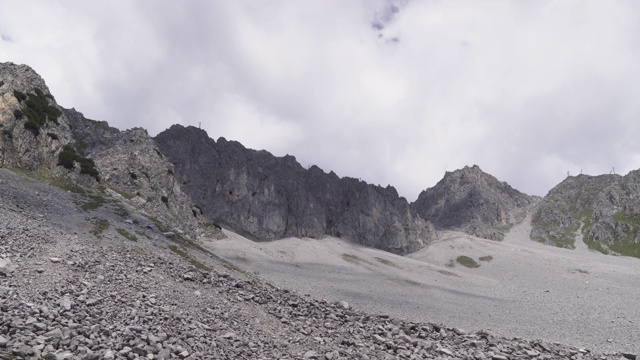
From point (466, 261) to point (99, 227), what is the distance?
156 metres

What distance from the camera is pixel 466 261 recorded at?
6663 inches

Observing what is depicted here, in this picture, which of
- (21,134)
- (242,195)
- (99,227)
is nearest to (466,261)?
(242,195)

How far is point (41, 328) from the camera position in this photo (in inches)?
691

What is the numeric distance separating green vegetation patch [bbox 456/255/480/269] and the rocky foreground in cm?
12927

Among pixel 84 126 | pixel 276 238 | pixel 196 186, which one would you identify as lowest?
pixel 276 238

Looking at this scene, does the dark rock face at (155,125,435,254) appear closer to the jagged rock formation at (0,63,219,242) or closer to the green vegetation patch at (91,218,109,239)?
the jagged rock formation at (0,63,219,242)

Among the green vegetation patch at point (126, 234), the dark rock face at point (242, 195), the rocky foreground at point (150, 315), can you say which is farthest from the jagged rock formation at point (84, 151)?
the dark rock face at point (242, 195)

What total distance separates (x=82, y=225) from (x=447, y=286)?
91.3 m

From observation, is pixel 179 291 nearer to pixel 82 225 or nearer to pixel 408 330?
pixel 408 330

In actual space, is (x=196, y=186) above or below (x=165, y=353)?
above

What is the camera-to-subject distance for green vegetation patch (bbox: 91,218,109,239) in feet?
146

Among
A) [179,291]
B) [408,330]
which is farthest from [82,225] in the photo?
[408,330]

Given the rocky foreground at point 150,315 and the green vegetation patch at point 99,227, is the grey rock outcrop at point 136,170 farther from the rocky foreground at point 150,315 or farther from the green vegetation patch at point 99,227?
the rocky foreground at point 150,315

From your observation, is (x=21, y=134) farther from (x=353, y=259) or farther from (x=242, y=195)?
(x=242, y=195)
